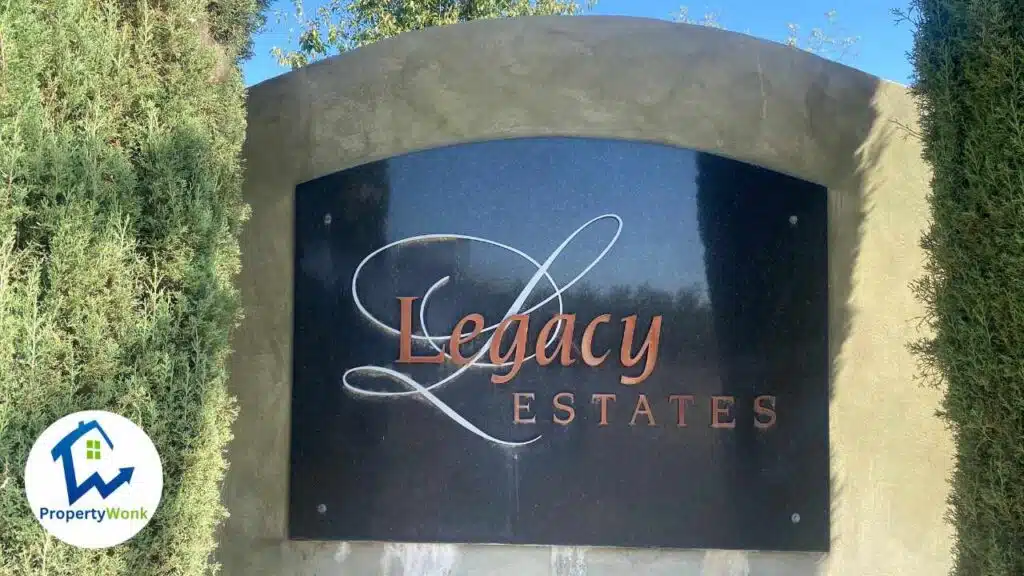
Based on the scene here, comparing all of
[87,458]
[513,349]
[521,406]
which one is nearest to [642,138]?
[513,349]

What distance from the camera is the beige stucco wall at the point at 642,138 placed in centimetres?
414

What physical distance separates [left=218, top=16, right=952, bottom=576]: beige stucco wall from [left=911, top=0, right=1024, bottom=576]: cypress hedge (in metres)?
0.69

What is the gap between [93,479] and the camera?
3102 mm

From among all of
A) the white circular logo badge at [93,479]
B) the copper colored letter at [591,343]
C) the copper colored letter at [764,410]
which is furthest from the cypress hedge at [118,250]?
the copper colored letter at [764,410]

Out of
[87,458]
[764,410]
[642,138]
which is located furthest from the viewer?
[642,138]

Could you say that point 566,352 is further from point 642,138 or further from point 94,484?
point 94,484

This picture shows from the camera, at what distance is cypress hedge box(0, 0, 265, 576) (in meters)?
3.01

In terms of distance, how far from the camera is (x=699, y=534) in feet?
13.5

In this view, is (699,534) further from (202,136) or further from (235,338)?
(202,136)

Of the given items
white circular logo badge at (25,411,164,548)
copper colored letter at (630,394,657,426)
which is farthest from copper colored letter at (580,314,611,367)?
→ white circular logo badge at (25,411,164,548)

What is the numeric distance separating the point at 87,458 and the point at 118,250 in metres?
0.92

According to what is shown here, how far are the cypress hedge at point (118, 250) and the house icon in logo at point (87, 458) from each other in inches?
4.3

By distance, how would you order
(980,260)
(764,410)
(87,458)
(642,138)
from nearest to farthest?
(87,458) → (980,260) → (764,410) → (642,138)

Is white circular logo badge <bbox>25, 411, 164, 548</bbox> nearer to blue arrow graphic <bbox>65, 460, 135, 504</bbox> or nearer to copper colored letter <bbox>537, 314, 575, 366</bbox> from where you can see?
blue arrow graphic <bbox>65, 460, 135, 504</bbox>
